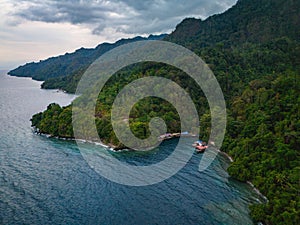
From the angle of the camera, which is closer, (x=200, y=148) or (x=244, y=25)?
(x=200, y=148)

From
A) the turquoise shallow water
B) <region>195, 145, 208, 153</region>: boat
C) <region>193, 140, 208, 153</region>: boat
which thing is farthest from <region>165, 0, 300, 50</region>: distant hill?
the turquoise shallow water

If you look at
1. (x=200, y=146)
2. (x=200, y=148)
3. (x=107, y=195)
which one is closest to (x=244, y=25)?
(x=200, y=146)

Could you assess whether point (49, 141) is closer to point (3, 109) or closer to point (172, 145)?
point (172, 145)

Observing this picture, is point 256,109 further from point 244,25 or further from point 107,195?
point 244,25

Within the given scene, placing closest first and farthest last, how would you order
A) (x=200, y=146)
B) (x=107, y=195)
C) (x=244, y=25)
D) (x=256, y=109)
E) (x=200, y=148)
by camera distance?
(x=107, y=195) → (x=200, y=148) → (x=200, y=146) → (x=256, y=109) → (x=244, y=25)

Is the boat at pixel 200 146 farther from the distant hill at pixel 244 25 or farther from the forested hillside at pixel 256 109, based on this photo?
the distant hill at pixel 244 25

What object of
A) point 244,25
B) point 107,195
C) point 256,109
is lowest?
point 107,195
